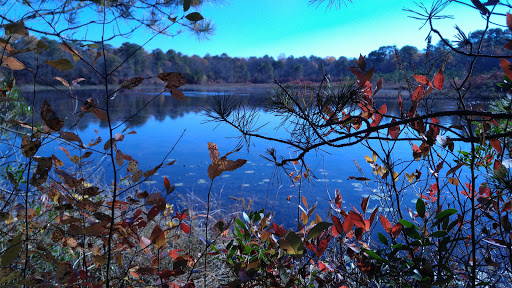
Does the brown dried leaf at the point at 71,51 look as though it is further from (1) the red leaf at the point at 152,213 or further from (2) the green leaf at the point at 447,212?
(2) the green leaf at the point at 447,212

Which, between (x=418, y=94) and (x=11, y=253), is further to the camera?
(x=418, y=94)

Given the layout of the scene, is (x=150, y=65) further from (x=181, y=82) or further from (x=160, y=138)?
(x=181, y=82)

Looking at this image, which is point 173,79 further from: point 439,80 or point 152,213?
point 439,80

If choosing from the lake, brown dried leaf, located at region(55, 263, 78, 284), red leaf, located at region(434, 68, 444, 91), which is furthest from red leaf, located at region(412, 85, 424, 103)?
the lake

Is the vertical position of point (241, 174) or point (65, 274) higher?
point (65, 274)

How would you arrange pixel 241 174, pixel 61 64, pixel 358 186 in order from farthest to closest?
1. pixel 241 174
2. pixel 358 186
3. pixel 61 64

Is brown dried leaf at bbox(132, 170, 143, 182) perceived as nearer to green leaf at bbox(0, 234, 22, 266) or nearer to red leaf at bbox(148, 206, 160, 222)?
red leaf at bbox(148, 206, 160, 222)

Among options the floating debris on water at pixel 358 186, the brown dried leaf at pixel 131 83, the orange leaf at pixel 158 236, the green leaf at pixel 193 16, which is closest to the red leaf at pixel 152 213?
the orange leaf at pixel 158 236

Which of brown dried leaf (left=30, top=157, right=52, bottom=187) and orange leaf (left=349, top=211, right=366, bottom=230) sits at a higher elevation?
brown dried leaf (left=30, top=157, right=52, bottom=187)

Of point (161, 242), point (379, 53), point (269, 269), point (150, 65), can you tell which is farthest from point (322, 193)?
point (150, 65)

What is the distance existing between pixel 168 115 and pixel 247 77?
1107 centimetres

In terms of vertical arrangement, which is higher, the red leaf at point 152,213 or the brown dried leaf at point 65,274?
the red leaf at point 152,213

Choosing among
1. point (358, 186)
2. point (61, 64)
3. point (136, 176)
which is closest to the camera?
point (61, 64)

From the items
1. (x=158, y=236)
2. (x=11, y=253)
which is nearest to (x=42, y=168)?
(x=11, y=253)
